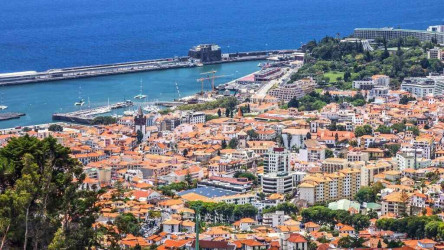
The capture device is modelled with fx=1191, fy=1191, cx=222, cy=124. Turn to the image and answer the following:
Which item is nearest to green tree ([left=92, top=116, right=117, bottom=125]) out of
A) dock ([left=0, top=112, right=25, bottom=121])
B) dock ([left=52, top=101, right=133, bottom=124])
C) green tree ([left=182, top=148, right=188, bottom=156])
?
dock ([left=52, top=101, right=133, bottom=124])

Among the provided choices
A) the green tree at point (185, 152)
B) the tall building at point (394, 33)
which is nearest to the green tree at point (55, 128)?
the green tree at point (185, 152)

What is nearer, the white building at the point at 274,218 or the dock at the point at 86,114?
the white building at the point at 274,218

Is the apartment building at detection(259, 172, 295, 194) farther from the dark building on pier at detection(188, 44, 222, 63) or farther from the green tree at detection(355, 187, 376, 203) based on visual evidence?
the dark building on pier at detection(188, 44, 222, 63)

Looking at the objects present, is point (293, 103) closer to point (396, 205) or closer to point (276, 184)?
point (276, 184)

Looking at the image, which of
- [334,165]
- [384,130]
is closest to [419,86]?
[384,130]

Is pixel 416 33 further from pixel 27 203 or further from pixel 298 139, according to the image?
pixel 27 203

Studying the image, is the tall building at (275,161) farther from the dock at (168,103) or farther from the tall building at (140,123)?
the dock at (168,103)
